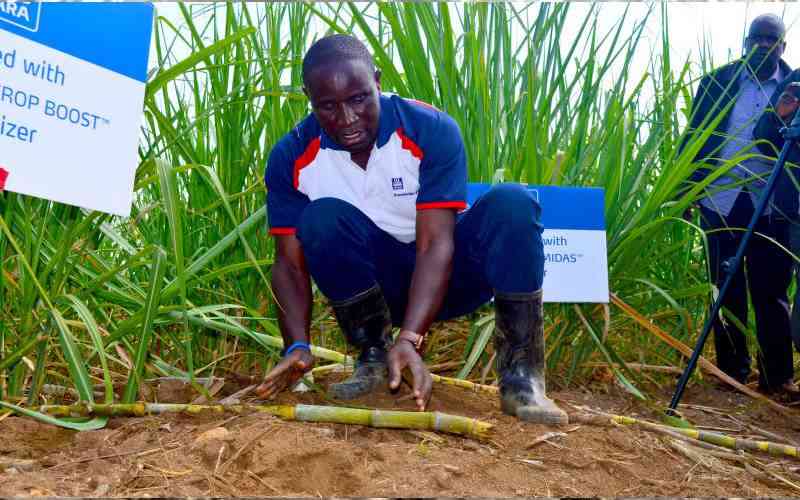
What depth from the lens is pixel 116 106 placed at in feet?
4.90

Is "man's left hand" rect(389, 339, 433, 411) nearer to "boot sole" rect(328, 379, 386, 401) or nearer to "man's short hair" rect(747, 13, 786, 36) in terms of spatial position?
"boot sole" rect(328, 379, 386, 401)

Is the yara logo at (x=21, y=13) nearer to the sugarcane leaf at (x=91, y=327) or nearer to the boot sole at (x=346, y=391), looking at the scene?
the sugarcane leaf at (x=91, y=327)

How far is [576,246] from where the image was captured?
6.81 feet

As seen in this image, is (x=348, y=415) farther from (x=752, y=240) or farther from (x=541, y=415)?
(x=752, y=240)

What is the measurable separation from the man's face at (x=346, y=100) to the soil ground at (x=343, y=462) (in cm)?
51

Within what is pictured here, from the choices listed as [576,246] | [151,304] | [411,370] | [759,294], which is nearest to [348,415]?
[411,370]

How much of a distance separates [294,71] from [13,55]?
30.7 inches

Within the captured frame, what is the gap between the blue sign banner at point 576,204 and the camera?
6.81 feet

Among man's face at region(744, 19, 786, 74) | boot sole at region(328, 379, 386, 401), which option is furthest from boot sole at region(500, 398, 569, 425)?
man's face at region(744, 19, 786, 74)

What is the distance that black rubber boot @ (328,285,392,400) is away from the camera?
1.74 meters

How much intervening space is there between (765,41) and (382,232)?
5.48ft

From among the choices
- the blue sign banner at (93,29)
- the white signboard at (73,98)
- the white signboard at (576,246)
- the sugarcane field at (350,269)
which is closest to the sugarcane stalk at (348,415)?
the sugarcane field at (350,269)

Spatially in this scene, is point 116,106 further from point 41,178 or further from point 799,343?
point 799,343

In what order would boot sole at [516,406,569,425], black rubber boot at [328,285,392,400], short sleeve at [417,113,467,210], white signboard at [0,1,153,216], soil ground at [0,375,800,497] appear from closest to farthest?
soil ground at [0,375,800,497]
white signboard at [0,1,153,216]
boot sole at [516,406,569,425]
short sleeve at [417,113,467,210]
black rubber boot at [328,285,392,400]
